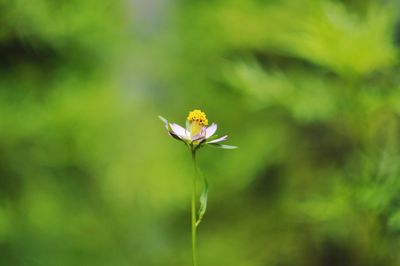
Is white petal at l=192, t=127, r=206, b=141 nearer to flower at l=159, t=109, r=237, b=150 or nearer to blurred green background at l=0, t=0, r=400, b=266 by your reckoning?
flower at l=159, t=109, r=237, b=150

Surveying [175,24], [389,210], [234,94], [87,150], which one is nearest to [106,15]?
[87,150]

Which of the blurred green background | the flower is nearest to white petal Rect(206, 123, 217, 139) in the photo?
the flower

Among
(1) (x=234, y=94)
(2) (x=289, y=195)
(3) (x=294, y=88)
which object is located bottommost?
(3) (x=294, y=88)

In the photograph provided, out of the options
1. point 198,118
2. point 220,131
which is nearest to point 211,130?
point 198,118

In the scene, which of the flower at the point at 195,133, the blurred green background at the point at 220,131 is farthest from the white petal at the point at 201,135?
the blurred green background at the point at 220,131

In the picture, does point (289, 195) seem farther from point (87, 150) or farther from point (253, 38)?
point (87, 150)

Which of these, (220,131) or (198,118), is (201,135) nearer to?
(198,118)

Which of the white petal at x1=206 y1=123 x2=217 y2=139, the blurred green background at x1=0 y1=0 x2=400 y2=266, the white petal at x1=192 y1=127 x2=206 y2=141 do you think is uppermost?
the blurred green background at x1=0 y1=0 x2=400 y2=266

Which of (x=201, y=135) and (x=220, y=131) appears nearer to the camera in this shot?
(x=201, y=135)
